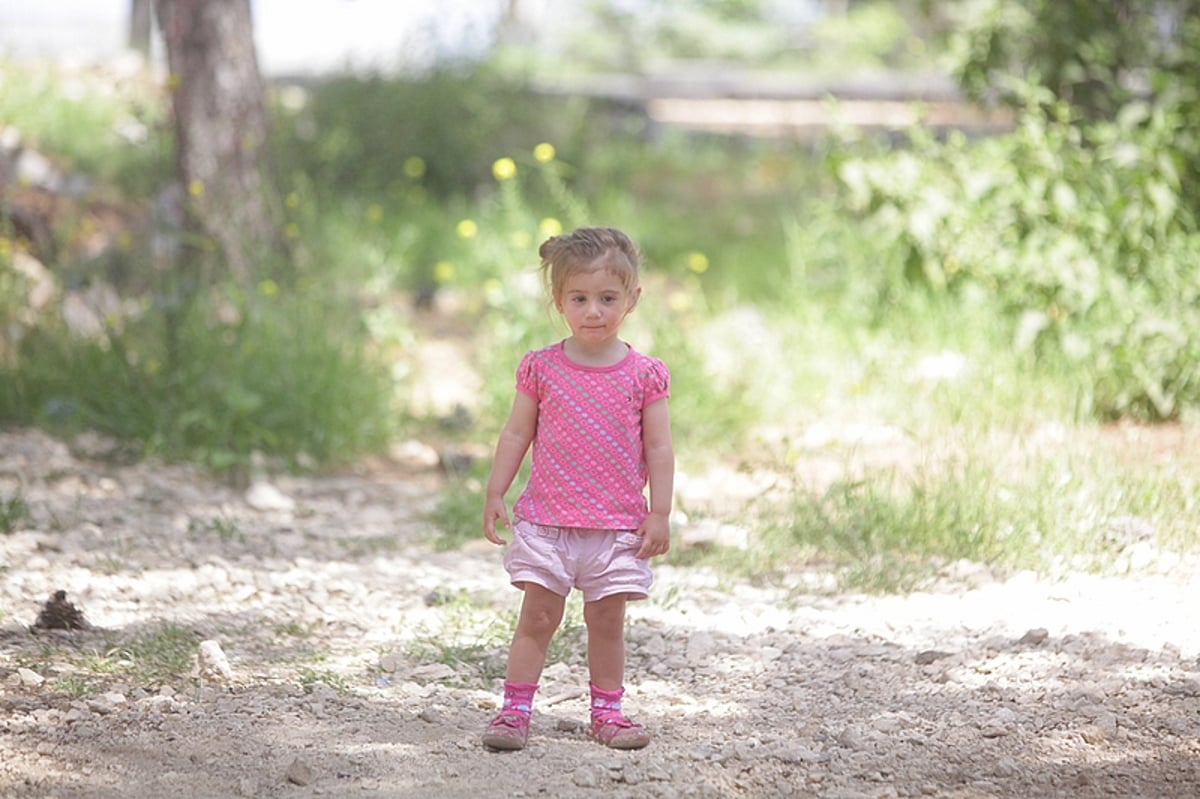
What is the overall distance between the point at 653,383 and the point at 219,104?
4762 millimetres

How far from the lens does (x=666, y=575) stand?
438cm

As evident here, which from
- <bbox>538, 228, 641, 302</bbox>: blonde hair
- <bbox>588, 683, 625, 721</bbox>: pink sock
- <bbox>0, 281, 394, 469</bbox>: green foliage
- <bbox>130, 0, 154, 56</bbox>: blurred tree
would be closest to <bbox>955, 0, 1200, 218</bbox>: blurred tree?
<bbox>0, 281, 394, 469</bbox>: green foliage

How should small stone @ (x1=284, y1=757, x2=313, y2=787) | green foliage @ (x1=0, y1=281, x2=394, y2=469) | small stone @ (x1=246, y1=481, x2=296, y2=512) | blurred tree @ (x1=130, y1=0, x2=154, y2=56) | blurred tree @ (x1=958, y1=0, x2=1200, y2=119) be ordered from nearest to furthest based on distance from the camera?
small stone @ (x1=284, y1=757, x2=313, y2=787)
small stone @ (x1=246, y1=481, x2=296, y2=512)
green foliage @ (x1=0, y1=281, x2=394, y2=469)
blurred tree @ (x1=958, y1=0, x2=1200, y2=119)
blurred tree @ (x1=130, y1=0, x2=154, y2=56)

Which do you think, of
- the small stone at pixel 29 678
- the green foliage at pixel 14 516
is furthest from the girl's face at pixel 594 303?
the green foliage at pixel 14 516

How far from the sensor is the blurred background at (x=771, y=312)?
4.80 metres

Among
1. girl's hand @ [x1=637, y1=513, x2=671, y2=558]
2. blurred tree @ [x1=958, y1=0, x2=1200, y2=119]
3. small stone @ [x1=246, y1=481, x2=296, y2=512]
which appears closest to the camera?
girl's hand @ [x1=637, y1=513, x2=671, y2=558]

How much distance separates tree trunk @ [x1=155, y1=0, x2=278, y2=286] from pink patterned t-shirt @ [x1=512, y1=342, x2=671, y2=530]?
4.22 metres

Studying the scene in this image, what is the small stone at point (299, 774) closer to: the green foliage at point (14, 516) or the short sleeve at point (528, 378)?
the short sleeve at point (528, 378)

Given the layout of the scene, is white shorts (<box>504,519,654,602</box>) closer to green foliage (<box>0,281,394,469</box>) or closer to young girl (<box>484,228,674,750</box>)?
→ young girl (<box>484,228,674,750</box>)

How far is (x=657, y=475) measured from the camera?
314cm

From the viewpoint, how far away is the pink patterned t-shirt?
10.2 ft

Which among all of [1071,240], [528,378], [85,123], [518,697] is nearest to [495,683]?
[518,697]

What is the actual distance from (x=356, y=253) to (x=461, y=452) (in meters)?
2.13

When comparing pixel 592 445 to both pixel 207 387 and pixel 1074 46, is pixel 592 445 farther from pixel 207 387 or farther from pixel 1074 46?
pixel 1074 46
